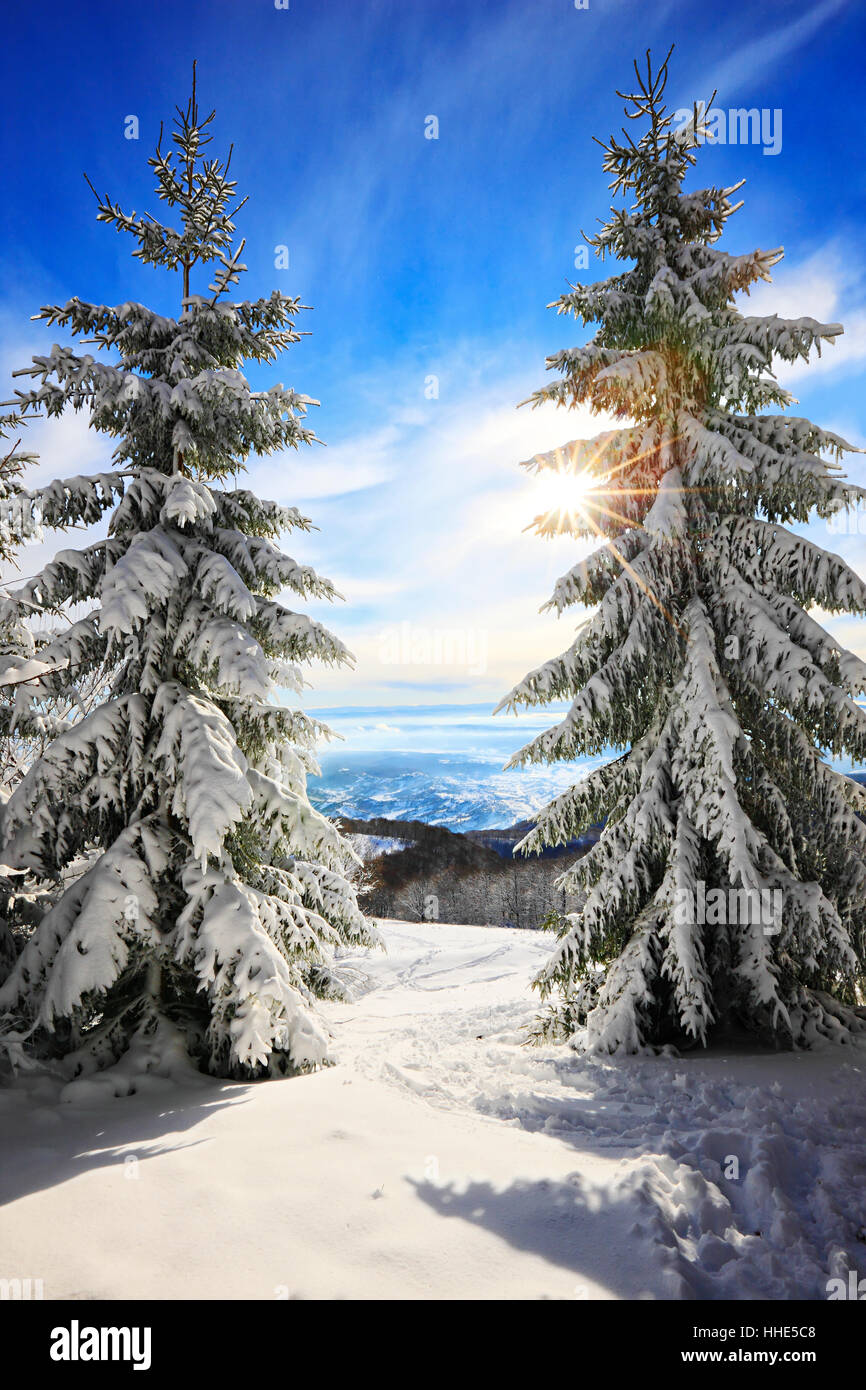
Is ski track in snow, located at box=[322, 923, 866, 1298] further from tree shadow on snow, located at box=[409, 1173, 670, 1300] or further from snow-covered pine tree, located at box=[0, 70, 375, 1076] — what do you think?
snow-covered pine tree, located at box=[0, 70, 375, 1076]

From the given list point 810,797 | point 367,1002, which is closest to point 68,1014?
point 810,797

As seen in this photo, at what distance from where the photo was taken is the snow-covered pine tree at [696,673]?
7066mm

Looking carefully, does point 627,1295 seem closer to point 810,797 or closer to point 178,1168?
point 178,1168

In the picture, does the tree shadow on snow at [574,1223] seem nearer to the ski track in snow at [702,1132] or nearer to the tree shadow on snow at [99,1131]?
the ski track in snow at [702,1132]

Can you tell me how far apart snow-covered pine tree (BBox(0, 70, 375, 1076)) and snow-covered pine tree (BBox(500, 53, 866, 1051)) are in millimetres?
3312

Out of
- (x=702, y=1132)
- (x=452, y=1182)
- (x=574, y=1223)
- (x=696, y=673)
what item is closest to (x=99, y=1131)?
(x=452, y=1182)

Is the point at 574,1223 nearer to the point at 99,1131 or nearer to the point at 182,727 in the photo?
the point at 99,1131

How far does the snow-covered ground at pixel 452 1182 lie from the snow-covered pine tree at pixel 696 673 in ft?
3.62

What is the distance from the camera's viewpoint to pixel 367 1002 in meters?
16.2

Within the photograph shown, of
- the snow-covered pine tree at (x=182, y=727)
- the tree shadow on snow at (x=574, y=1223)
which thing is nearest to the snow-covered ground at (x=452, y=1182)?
the tree shadow on snow at (x=574, y=1223)

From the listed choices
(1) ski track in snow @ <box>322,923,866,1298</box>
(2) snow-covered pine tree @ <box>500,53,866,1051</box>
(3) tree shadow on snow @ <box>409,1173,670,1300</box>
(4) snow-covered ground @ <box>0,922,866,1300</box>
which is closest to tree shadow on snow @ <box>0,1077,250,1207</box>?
(4) snow-covered ground @ <box>0,922,866,1300</box>

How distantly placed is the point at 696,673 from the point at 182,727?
6.04 m

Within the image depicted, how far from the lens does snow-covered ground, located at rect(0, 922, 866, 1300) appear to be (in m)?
3.23

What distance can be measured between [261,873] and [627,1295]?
5.69 m
